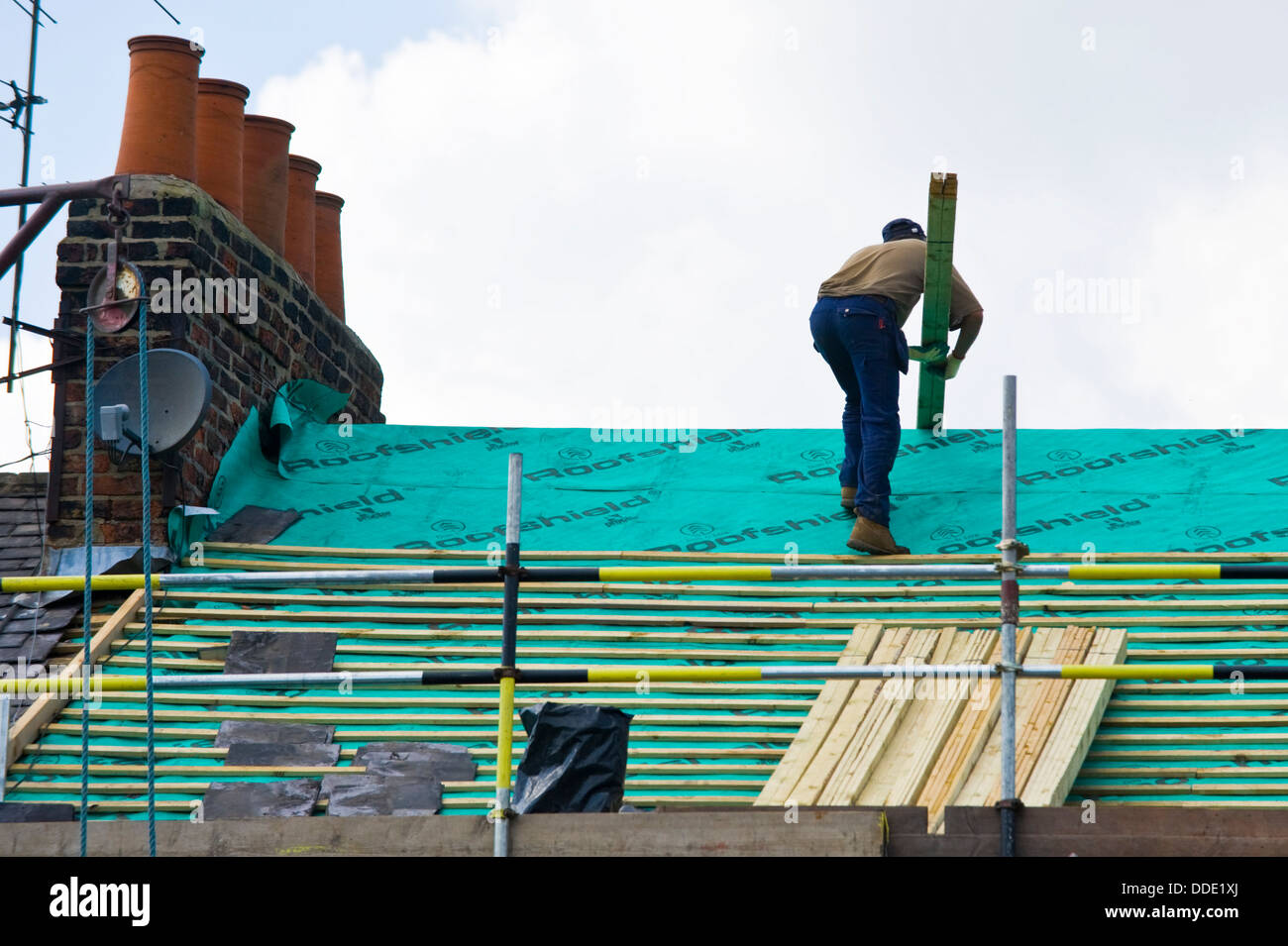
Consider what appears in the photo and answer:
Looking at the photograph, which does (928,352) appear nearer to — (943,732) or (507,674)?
(943,732)

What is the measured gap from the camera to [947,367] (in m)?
10.3

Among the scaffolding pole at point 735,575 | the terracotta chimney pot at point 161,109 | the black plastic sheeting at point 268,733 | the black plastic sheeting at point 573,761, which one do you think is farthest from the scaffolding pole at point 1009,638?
the terracotta chimney pot at point 161,109

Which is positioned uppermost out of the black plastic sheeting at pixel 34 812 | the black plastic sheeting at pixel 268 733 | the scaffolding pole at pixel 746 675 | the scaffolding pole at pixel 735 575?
the scaffolding pole at pixel 735 575

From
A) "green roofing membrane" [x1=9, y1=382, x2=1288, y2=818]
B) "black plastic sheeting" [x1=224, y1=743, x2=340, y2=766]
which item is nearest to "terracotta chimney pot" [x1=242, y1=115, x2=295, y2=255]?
"green roofing membrane" [x1=9, y1=382, x2=1288, y2=818]

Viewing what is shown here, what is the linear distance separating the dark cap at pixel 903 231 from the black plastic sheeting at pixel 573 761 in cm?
480

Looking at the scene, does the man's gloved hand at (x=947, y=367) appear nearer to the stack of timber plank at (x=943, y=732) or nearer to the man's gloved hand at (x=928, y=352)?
the man's gloved hand at (x=928, y=352)

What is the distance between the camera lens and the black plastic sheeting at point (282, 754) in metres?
7.36

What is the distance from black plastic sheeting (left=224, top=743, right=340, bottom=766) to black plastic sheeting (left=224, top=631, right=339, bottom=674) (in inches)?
26.9

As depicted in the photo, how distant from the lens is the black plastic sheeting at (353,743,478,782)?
7262mm

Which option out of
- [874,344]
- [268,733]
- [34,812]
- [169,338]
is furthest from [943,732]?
[169,338]

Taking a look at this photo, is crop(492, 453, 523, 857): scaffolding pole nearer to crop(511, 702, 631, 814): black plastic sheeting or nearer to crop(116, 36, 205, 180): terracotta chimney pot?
crop(511, 702, 631, 814): black plastic sheeting

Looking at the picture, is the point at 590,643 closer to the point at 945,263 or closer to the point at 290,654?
the point at 290,654

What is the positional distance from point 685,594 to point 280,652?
1.94 meters

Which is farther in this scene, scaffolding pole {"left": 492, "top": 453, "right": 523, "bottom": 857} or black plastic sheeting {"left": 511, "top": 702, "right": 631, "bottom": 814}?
black plastic sheeting {"left": 511, "top": 702, "right": 631, "bottom": 814}
